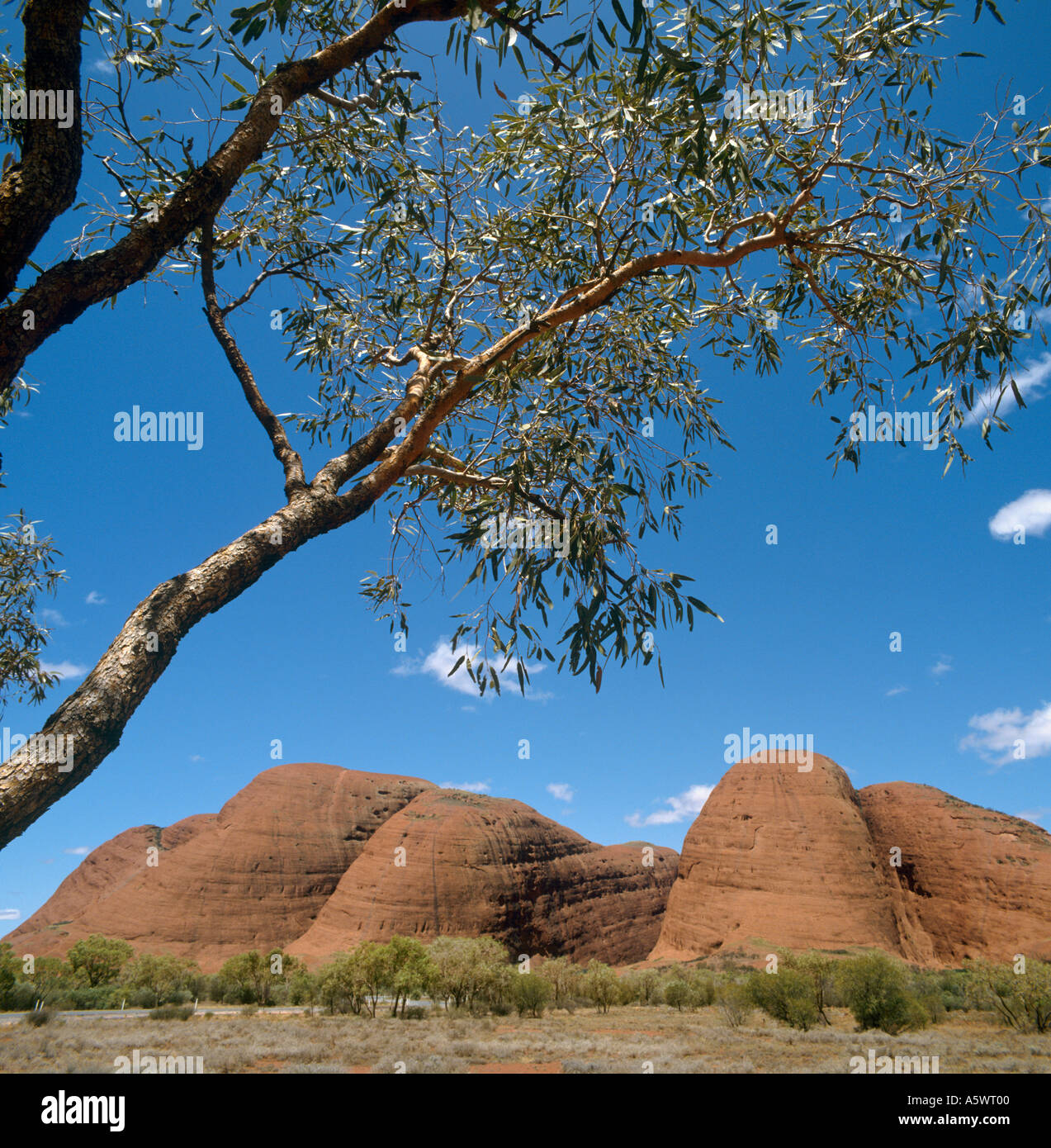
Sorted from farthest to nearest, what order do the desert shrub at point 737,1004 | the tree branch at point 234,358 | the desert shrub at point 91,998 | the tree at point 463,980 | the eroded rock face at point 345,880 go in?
the eroded rock face at point 345,880 → the desert shrub at point 91,998 → the tree at point 463,980 → the desert shrub at point 737,1004 → the tree branch at point 234,358

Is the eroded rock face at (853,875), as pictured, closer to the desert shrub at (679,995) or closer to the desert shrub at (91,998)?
the desert shrub at (679,995)

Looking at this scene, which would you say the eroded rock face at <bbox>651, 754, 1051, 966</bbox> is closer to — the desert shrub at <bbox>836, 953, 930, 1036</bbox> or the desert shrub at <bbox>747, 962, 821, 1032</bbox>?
the desert shrub at <bbox>747, 962, 821, 1032</bbox>

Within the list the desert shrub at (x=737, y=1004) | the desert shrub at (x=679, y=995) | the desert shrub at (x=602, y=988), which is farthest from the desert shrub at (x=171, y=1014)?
the desert shrub at (x=679, y=995)

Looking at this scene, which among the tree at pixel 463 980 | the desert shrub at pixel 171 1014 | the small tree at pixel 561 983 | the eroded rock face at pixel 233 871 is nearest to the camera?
the desert shrub at pixel 171 1014

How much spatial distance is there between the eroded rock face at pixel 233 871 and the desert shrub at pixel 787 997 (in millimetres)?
27833

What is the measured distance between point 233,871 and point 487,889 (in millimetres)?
14028

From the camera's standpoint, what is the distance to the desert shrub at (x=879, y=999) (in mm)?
14188

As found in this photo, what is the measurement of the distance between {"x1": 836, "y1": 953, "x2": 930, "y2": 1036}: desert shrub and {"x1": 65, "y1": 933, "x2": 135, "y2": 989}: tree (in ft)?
83.9

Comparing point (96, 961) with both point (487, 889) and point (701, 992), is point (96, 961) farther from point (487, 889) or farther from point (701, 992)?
point (701, 992)
